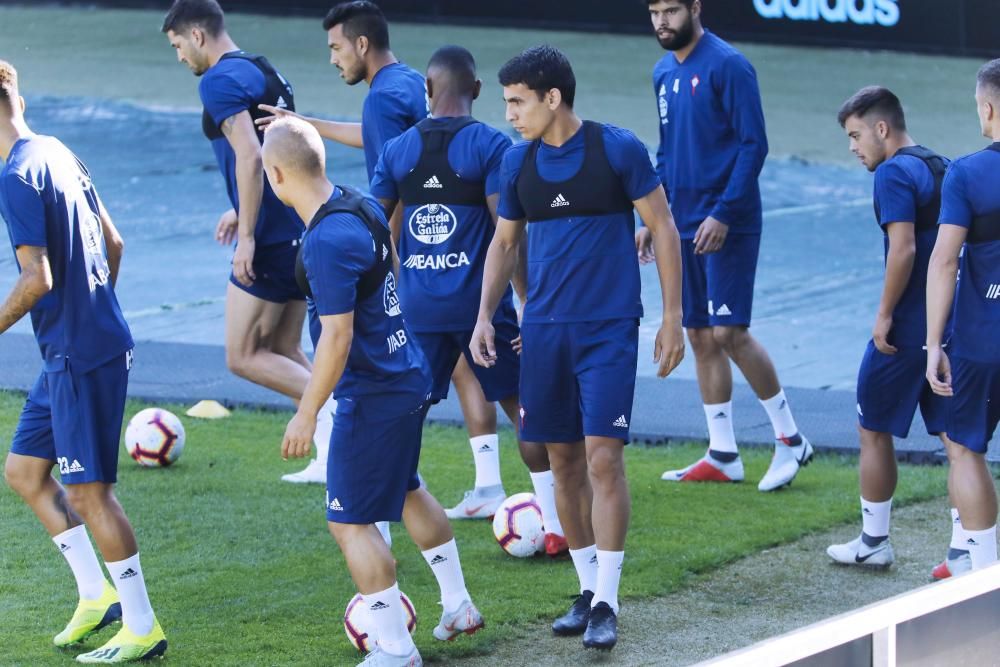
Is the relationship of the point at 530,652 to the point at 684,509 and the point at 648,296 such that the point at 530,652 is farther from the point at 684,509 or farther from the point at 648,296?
the point at 648,296

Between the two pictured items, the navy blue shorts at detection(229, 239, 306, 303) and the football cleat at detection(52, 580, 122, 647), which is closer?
the football cleat at detection(52, 580, 122, 647)

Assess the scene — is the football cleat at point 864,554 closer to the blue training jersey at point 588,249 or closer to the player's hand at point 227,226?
the blue training jersey at point 588,249

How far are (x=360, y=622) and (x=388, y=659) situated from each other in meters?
0.32

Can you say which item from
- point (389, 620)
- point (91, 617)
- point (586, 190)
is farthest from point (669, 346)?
point (91, 617)

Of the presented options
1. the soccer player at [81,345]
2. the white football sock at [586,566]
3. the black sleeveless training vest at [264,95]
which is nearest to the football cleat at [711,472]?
the white football sock at [586,566]

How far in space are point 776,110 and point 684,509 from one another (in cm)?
1115

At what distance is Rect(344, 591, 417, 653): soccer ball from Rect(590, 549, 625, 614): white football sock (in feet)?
2.22

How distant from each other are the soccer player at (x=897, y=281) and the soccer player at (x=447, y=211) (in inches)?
55.9

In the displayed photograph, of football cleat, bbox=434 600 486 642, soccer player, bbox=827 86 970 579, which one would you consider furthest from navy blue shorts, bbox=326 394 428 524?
soccer player, bbox=827 86 970 579

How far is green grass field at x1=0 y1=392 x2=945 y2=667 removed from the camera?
580cm

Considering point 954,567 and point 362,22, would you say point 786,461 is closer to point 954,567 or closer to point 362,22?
point 954,567

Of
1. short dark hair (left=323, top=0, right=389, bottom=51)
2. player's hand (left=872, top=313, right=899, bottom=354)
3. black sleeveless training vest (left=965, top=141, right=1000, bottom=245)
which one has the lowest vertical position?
player's hand (left=872, top=313, right=899, bottom=354)

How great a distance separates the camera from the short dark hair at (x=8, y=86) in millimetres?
5414

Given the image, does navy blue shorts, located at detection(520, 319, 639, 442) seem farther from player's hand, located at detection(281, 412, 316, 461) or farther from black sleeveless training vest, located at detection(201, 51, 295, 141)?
black sleeveless training vest, located at detection(201, 51, 295, 141)
